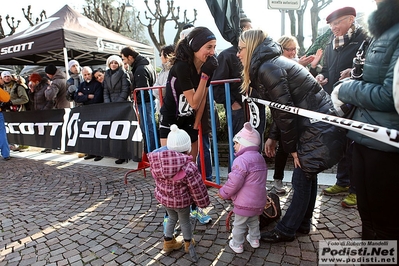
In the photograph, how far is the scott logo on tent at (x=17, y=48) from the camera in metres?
7.41

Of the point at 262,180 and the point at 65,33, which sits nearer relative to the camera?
the point at 262,180

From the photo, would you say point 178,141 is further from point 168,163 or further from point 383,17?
point 383,17

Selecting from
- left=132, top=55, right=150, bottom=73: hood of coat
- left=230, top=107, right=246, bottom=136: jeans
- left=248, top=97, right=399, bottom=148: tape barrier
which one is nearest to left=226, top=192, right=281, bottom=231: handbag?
left=248, top=97, right=399, bottom=148: tape barrier

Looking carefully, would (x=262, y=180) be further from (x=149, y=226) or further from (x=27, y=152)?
(x=27, y=152)

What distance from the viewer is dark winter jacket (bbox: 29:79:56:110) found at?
691cm

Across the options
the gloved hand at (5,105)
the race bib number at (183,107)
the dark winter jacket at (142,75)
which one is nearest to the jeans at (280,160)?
the race bib number at (183,107)

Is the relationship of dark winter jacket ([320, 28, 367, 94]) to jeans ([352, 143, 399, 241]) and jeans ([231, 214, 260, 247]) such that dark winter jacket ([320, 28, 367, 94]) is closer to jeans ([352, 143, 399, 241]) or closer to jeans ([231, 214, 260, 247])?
jeans ([352, 143, 399, 241])

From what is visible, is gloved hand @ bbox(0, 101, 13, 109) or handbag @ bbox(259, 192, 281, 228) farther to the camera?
gloved hand @ bbox(0, 101, 13, 109)

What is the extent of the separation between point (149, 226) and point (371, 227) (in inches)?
87.2

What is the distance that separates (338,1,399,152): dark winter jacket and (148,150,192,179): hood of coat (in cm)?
132

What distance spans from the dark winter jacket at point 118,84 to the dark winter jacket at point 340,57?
379cm

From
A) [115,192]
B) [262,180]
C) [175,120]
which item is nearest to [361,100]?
[262,180]

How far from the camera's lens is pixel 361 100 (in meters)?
1.63

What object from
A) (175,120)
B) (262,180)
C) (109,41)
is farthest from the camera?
(109,41)
